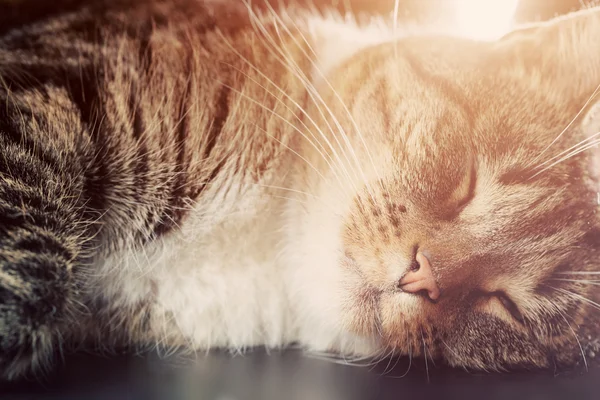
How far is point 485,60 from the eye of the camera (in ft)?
3.04

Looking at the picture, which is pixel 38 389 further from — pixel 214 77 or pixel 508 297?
pixel 508 297

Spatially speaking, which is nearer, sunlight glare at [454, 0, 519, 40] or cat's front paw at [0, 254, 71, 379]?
cat's front paw at [0, 254, 71, 379]

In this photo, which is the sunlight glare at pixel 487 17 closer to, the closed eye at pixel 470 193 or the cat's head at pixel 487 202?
the cat's head at pixel 487 202

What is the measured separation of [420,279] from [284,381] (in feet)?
1.03

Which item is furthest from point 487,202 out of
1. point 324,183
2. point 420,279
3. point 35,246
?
point 35,246

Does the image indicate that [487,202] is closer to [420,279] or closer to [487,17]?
[420,279]

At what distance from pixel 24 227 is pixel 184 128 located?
31cm

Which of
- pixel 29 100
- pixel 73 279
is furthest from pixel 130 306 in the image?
pixel 29 100

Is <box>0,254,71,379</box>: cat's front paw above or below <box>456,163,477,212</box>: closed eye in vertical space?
Answer: below

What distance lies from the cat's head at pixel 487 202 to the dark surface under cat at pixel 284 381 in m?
0.04

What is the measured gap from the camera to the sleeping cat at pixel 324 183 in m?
0.89

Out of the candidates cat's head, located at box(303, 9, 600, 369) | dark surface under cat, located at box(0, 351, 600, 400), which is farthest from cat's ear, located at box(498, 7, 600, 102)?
dark surface under cat, located at box(0, 351, 600, 400)

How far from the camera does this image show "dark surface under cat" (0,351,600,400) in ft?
2.92

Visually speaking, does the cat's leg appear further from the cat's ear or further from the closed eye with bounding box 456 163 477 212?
the cat's ear
